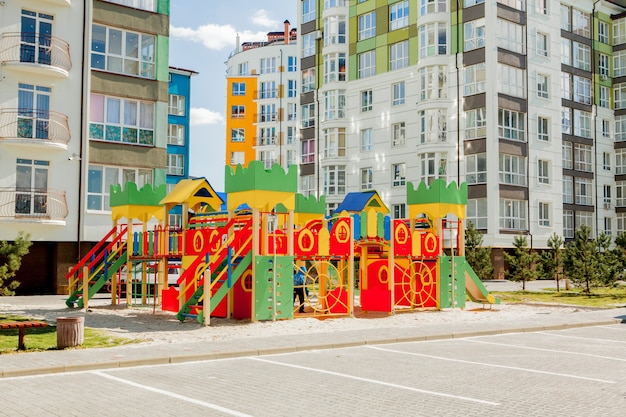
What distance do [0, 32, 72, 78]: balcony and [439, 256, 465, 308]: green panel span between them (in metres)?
20.3

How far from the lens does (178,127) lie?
66750 millimetres

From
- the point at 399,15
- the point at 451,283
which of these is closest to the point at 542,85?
the point at 399,15

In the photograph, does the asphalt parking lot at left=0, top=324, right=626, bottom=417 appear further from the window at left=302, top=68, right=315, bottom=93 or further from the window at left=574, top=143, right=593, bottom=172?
the window at left=302, top=68, right=315, bottom=93

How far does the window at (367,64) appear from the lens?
5839 cm

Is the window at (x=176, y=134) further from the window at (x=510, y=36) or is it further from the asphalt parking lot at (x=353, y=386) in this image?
the asphalt parking lot at (x=353, y=386)

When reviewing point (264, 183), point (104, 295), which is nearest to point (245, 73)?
point (104, 295)

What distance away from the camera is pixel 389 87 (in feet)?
186

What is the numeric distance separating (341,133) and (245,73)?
112ft

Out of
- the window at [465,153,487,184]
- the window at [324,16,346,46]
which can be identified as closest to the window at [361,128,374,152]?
the window at [324,16,346,46]

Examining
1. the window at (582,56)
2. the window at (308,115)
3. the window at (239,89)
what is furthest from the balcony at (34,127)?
the window at (239,89)

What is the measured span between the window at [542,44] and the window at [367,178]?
1548 centimetres

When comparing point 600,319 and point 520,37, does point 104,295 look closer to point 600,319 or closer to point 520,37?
point 600,319

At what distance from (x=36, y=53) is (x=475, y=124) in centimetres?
2994

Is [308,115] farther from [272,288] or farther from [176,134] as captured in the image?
[272,288]
